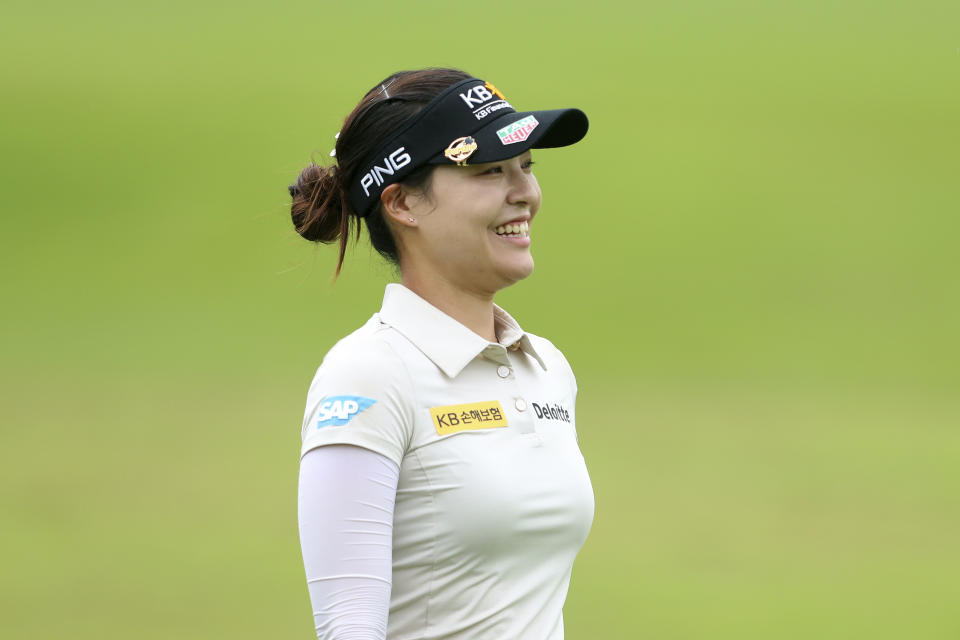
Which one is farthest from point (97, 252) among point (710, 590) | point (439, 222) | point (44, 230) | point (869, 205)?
point (439, 222)

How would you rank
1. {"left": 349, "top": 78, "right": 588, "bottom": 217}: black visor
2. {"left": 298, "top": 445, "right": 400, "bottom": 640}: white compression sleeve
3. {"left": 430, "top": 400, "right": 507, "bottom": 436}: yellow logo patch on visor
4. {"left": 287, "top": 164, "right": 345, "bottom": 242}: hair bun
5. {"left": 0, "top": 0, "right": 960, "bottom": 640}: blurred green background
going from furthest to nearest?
{"left": 0, "top": 0, "right": 960, "bottom": 640}: blurred green background → {"left": 287, "top": 164, "right": 345, "bottom": 242}: hair bun → {"left": 349, "top": 78, "right": 588, "bottom": 217}: black visor → {"left": 430, "top": 400, "right": 507, "bottom": 436}: yellow logo patch on visor → {"left": 298, "top": 445, "right": 400, "bottom": 640}: white compression sleeve

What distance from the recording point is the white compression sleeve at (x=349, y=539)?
123 centimetres

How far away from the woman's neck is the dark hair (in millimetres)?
91

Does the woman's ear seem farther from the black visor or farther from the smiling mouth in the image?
the smiling mouth

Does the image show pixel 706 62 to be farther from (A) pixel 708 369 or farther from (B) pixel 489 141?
(B) pixel 489 141

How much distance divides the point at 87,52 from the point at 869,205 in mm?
5660

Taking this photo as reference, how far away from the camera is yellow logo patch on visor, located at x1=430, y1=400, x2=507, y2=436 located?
1338mm

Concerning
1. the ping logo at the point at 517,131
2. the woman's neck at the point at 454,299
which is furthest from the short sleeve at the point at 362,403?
the ping logo at the point at 517,131

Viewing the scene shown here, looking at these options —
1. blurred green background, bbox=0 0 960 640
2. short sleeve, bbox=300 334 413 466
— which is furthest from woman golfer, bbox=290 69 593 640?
blurred green background, bbox=0 0 960 640

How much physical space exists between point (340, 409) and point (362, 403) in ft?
0.08

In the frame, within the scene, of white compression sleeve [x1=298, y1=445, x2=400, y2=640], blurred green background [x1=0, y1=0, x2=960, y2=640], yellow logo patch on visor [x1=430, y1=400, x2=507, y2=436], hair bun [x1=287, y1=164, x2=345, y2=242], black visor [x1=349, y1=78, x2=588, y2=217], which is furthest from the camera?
blurred green background [x1=0, y1=0, x2=960, y2=640]

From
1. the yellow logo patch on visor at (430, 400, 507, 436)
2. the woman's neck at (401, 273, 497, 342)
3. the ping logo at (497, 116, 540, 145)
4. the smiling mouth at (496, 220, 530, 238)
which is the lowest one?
the yellow logo patch on visor at (430, 400, 507, 436)

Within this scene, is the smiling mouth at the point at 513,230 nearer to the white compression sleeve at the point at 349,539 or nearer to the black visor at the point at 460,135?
the black visor at the point at 460,135

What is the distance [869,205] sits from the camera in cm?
756
